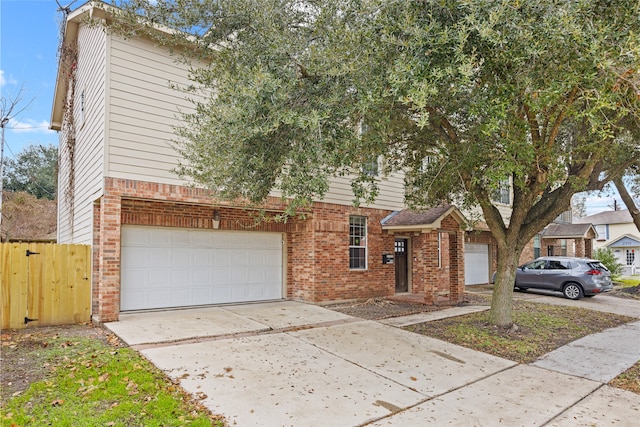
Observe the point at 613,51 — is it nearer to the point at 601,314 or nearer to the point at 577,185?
the point at 577,185

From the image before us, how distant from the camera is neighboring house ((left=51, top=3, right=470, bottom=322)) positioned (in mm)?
8297

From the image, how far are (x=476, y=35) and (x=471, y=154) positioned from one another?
8.01 feet

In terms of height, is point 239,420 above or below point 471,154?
below

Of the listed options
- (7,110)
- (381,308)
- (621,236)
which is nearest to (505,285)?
(381,308)

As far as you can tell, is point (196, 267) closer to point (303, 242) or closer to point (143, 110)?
point (303, 242)

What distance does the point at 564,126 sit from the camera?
911 cm

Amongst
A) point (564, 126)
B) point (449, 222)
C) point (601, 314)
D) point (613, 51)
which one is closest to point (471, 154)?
point (613, 51)

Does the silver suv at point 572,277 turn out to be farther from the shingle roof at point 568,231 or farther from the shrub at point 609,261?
the shrub at point 609,261

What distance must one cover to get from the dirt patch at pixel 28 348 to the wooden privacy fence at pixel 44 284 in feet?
0.88

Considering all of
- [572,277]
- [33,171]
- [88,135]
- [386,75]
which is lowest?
[572,277]

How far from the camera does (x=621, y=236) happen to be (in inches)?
1378

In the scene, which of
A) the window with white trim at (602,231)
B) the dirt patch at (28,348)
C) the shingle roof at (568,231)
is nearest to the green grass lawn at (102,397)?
the dirt patch at (28,348)

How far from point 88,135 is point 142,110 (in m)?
2.05

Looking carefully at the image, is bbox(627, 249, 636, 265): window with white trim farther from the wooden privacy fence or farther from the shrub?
the wooden privacy fence
